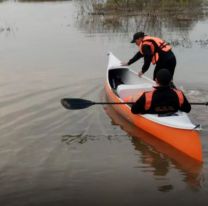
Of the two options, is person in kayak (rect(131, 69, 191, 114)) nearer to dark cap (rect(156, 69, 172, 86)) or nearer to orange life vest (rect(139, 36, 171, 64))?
dark cap (rect(156, 69, 172, 86))

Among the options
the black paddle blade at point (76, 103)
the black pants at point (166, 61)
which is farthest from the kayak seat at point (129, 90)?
the black paddle blade at point (76, 103)

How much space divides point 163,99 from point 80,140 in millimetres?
1817

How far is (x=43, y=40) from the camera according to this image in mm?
19234

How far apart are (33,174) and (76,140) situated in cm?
160

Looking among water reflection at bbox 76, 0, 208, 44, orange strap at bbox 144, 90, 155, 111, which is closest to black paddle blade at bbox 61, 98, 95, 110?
orange strap at bbox 144, 90, 155, 111

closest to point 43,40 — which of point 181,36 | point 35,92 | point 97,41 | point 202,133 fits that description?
point 97,41

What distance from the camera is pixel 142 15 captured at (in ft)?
80.3

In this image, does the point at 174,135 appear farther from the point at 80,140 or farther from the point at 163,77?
the point at 80,140

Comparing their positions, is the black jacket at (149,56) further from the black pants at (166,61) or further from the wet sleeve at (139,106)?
the wet sleeve at (139,106)

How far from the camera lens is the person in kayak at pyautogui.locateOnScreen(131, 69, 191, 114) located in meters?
7.40

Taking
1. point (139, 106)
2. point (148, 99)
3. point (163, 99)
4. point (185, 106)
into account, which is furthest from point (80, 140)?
point (185, 106)

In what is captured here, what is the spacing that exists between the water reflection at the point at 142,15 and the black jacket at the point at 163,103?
11.0 meters

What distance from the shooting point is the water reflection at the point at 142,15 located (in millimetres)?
21470

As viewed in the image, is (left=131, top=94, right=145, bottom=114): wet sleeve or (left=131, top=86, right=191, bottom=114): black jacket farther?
(left=131, top=94, right=145, bottom=114): wet sleeve
